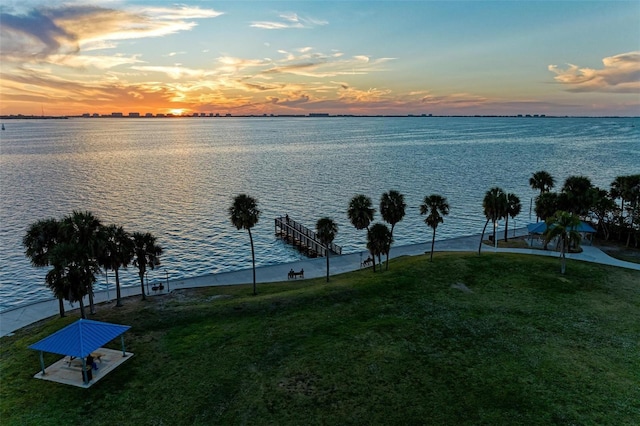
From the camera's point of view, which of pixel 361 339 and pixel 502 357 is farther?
pixel 361 339

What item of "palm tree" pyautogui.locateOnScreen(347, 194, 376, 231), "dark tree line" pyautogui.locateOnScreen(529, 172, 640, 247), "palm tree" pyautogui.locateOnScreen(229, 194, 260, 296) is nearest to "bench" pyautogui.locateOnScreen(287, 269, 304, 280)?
"palm tree" pyautogui.locateOnScreen(229, 194, 260, 296)

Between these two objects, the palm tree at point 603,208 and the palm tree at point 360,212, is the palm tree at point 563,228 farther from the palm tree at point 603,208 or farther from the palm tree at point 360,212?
the palm tree at point 360,212

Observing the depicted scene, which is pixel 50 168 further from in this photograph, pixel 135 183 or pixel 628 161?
pixel 628 161

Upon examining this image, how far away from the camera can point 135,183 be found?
11600cm

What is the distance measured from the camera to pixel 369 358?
26938 mm

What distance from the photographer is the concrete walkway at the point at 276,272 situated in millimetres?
38200

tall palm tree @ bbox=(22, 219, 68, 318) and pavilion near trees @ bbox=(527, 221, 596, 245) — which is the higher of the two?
tall palm tree @ bbox=(22, 219, 68, 318)

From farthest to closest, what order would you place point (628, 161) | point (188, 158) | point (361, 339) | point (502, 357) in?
1. point (188, 158)
2. point (628, 161)
3. point (361, 339)
4. point (502, 357)

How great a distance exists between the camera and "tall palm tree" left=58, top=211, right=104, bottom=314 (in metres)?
32.2

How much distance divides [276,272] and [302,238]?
17169 mm

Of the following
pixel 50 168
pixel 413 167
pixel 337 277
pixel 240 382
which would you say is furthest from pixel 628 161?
pixel 50 168

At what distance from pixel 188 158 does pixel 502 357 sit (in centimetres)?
17338

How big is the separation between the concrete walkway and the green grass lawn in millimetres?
3433

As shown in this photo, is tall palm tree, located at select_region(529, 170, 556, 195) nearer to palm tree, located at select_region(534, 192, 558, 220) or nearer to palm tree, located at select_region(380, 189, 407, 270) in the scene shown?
palm tree, located at select_region(534, 192, 558, 220)
